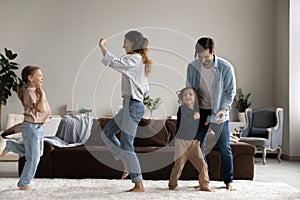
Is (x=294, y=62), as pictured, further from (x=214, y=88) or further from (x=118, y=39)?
(x=214, y=88)

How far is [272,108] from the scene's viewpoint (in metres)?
7.22

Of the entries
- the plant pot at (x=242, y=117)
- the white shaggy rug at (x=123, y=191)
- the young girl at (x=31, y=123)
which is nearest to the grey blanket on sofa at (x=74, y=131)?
the white shaggy rug at (x=123, y=191)

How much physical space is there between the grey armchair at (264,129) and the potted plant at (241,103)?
0.23m

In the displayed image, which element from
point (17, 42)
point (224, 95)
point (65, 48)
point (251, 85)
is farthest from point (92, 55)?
point (224, 95)

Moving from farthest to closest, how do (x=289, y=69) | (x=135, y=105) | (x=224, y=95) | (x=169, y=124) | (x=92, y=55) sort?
(x=92, y=55) → (x=289, y=69) → (x=169, y=124) → (x=224, y=95) → (x=135, y=105)

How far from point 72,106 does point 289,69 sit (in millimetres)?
3485

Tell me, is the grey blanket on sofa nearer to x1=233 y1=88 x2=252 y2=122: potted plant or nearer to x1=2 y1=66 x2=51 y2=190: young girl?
x1=2 y1=66 x2=51 y2=190: young girl

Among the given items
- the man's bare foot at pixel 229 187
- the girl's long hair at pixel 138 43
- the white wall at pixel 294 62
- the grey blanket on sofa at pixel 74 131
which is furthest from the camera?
the white wall at pixel 294 62

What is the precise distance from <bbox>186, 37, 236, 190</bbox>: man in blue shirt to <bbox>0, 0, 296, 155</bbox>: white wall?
3.72m

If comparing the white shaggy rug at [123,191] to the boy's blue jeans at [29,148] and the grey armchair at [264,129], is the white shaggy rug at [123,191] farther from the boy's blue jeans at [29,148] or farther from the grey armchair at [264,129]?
the grey armchair at [264,129]

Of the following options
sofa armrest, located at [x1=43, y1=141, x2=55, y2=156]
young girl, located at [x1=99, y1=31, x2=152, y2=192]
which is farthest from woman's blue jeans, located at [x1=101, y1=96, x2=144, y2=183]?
sofa armrest, located at [x1=43, y1=141, x2=55, y2=156]

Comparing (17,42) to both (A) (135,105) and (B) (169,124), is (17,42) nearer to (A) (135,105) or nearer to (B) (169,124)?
(B) (169,124)

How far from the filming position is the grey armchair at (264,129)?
661 cm

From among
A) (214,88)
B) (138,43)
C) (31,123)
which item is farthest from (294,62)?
(31,123)
